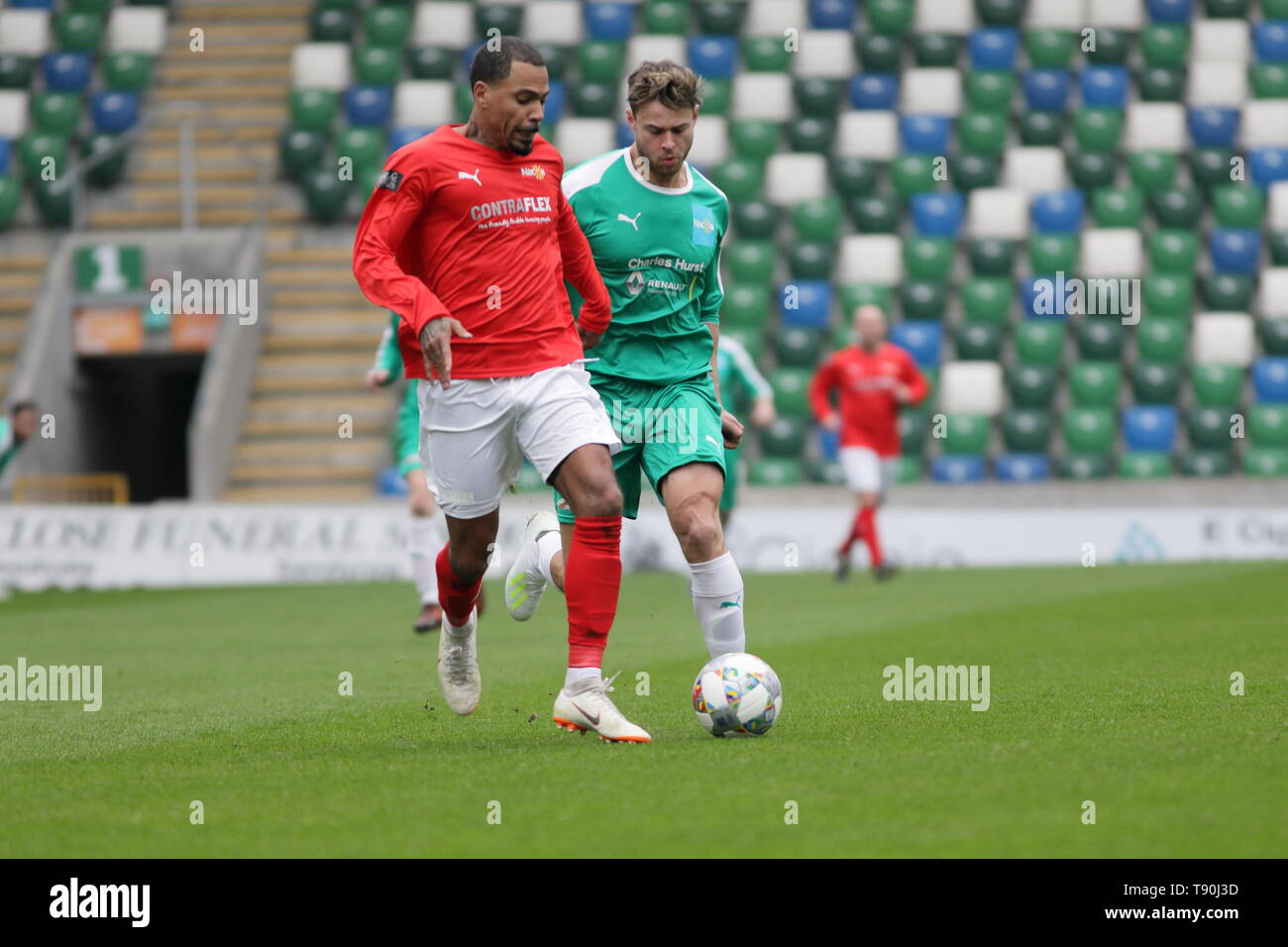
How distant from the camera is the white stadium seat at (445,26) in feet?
85.7

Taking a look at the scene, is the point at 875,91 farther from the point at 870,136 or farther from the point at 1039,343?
the point at 1039,343

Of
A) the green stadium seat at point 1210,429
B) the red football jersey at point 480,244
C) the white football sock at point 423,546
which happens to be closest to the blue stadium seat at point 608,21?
the green stadium seat at point 1210,429

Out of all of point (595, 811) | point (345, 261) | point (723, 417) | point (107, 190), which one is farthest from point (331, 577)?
point (595, 811)

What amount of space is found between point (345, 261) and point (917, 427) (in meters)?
7.65

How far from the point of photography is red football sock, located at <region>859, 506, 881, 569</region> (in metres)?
17.5

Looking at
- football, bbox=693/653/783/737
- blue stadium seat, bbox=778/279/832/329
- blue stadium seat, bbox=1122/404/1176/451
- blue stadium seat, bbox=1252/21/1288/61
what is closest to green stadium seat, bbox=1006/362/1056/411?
blue stadium seat, bbox=1122/404/1176/451

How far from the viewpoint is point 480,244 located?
6.43 metres

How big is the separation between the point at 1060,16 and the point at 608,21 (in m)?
6.11

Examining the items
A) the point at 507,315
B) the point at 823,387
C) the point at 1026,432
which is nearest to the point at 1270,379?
the point at 1026,432

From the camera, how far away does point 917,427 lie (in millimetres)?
21688

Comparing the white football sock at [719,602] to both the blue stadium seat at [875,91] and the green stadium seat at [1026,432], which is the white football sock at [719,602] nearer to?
the green stadium seat at [1026,432]

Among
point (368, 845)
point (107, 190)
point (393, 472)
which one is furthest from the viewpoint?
point (107, 190)

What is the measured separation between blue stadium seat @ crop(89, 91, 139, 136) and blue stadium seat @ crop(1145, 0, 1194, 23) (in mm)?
13758
